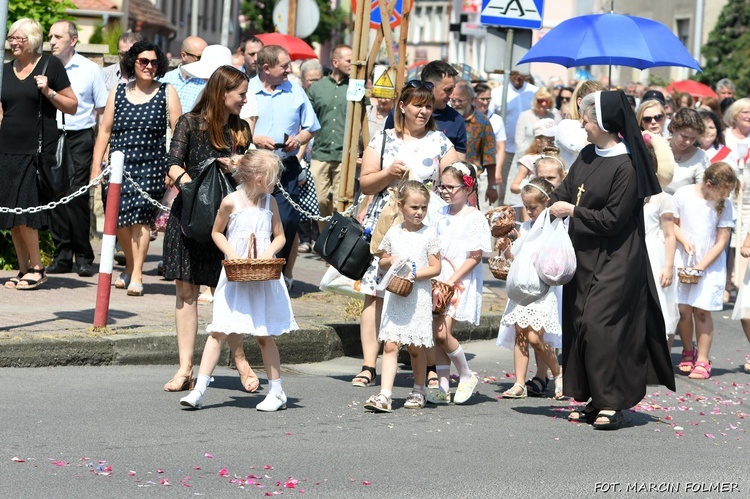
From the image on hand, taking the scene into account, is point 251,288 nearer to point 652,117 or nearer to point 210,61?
point 210,61

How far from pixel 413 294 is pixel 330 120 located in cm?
764

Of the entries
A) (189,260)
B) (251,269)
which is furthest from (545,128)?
(251,269)

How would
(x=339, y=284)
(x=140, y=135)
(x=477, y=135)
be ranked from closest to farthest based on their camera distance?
(x=339, y=284) < (x=140, y=135) < (x=477, y=135)

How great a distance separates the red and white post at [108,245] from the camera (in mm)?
10344

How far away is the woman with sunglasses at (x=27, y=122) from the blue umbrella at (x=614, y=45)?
4.84 meters

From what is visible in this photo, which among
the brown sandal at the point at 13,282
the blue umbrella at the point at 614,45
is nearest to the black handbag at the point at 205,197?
the brown sandal at the point at 13,282

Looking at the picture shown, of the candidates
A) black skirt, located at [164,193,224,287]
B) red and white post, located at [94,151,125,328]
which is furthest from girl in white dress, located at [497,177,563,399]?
red and white post, located at [94,151,125,328]

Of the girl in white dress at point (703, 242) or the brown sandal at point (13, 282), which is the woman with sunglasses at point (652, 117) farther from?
the brown sandal at point (13, 282)

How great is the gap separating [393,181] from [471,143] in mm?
4294

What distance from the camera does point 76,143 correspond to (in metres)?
13.6

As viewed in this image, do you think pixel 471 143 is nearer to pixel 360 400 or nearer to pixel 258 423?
pixel 360 400

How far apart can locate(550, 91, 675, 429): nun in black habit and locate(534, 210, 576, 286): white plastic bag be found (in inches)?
3.5

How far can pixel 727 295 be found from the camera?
15984 millimetres

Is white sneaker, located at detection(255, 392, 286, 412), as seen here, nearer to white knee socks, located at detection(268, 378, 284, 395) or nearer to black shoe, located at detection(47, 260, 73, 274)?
white knee socks, located at detection(268, 378, 284, 395)
